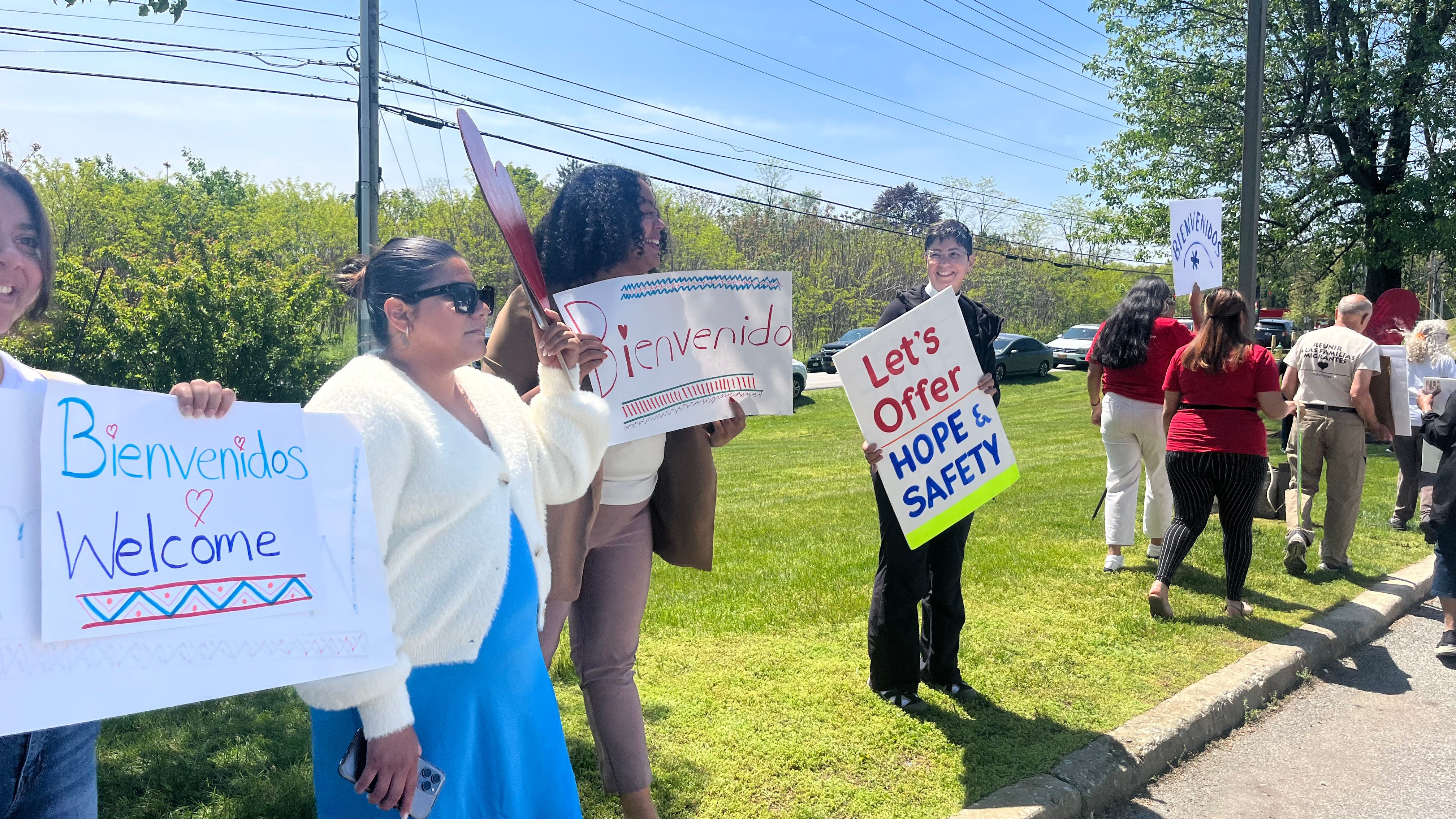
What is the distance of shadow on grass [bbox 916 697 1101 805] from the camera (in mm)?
3646

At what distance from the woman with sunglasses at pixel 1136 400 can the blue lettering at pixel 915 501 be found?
10.6ft

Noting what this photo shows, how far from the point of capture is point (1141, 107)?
760 inches

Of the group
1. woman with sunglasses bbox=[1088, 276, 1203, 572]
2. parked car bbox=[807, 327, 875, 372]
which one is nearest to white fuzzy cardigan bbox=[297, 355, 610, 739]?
woman with sunglasses bbox=[1088, 276, 1203, 572]

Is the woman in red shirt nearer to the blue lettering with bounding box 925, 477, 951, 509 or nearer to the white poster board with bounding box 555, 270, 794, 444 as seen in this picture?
the blue lettering with bounding box 925, 477, 951, 509

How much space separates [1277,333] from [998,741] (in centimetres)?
3758

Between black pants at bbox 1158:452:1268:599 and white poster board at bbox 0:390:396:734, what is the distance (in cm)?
498

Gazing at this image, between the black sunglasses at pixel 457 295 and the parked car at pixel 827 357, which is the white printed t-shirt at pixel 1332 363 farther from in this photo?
the parked car at pixel 827 357

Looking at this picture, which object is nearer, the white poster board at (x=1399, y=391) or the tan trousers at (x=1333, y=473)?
the tan trousers at (x=1333, y=473)

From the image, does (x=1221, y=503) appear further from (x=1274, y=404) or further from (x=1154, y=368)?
(x=1154, y=368)

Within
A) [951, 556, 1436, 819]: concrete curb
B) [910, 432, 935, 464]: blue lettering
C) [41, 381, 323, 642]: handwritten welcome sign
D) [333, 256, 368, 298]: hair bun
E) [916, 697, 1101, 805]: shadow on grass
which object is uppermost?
[333, 256, 368, 298]: hair bun

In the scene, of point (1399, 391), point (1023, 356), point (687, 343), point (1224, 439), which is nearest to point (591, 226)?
point (687, 343)

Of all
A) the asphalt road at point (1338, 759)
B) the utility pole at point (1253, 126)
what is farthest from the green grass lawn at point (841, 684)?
the utility pole at point (1253, 126)

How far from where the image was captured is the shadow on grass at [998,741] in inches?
144

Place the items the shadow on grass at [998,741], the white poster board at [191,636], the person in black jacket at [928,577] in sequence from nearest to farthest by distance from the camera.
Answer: the white poster board at [191,636] → the shadow on grass at [998,741] → the person in black jacket at [928,577]
